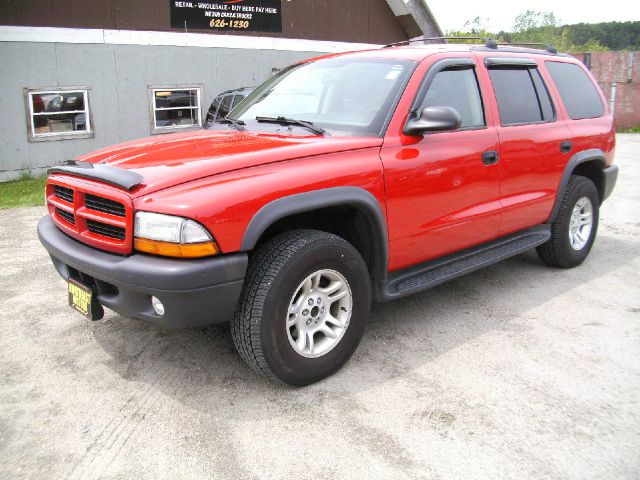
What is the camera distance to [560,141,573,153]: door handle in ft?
15.8

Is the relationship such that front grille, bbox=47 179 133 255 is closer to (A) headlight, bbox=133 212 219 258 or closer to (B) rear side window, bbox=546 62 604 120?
(A) headlight, bbox=133 212 219 258

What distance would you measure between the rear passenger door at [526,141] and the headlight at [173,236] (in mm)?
2405

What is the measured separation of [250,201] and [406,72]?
1.58m

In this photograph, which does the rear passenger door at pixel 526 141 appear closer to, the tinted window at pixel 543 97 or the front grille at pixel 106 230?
the tinted window at pixel 543 97

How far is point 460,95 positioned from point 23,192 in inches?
306

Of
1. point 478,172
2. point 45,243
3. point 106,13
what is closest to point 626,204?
point 478,172

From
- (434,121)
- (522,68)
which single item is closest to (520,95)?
(522,68)

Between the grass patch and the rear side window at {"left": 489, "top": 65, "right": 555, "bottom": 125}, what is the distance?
22.4ft

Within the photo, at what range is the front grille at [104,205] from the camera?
296 cm

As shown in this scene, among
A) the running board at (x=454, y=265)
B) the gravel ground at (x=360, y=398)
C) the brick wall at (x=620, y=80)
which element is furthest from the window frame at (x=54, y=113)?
the brick wall at (x=620, y=80)

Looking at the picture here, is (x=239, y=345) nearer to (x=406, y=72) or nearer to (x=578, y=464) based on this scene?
(x=578, y=464)

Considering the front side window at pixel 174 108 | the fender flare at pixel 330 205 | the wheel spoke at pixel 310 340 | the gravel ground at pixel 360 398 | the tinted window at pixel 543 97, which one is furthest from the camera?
the front side window at pixel 174 108

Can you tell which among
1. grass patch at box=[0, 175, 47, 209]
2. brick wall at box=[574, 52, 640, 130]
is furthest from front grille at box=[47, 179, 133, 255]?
brick wall at box=[574, 52, 640, 130]

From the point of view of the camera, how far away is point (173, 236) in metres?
2.77
